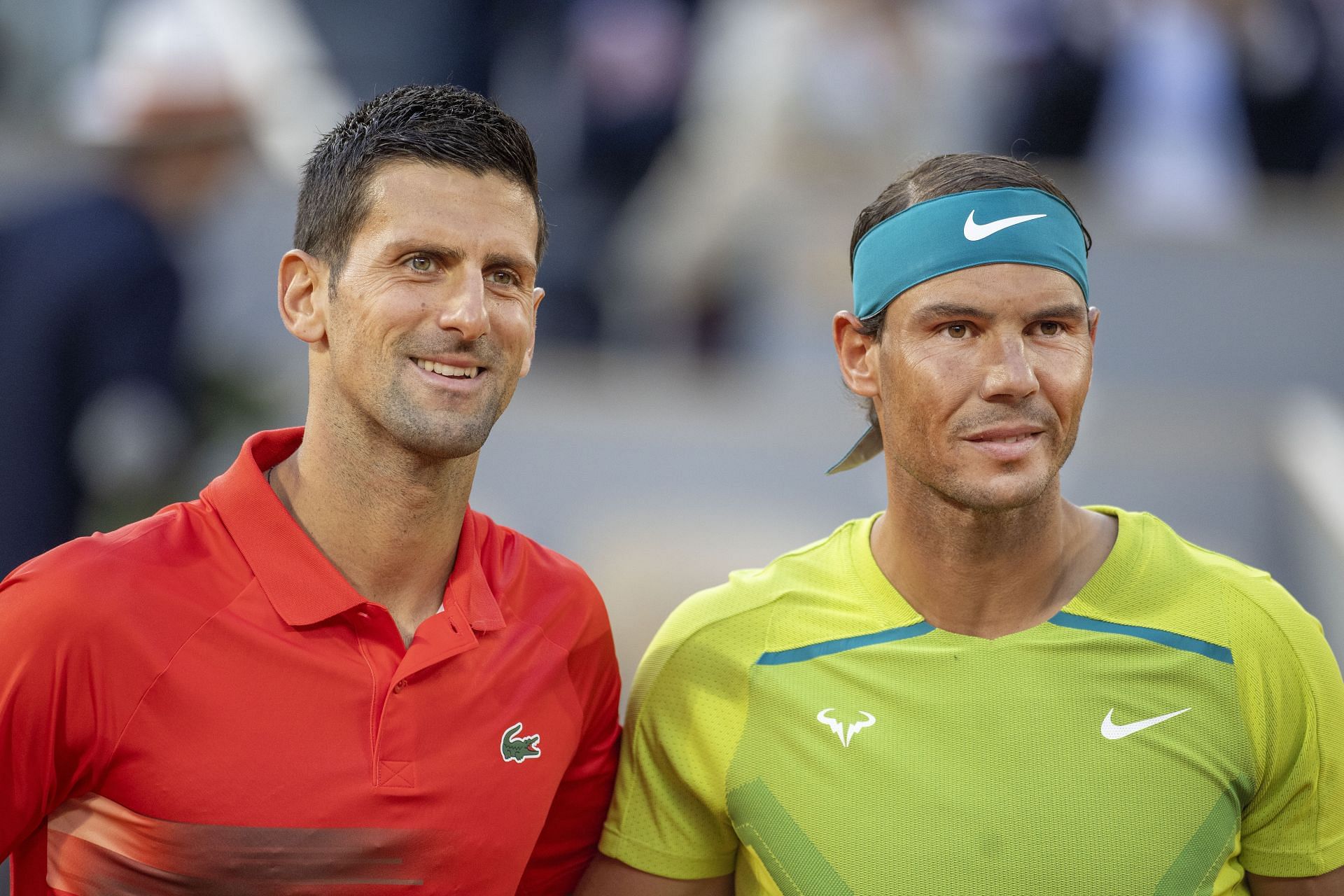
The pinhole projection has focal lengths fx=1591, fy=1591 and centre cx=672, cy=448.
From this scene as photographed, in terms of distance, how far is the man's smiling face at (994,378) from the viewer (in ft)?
10.6

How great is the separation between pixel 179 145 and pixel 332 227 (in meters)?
3.59

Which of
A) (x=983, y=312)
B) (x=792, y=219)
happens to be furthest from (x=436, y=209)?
(x=792, y=219)

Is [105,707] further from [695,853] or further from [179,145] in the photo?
[179,145]

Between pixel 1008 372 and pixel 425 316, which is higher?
pixel 425 316

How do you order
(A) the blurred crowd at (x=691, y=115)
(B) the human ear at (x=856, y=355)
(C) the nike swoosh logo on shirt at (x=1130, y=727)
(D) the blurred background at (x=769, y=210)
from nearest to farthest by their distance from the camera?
1. (C) the nike swoosh logo on shirt at (x=1130, y=727)
2. (B) the human ear at (x=856, y=355)
3. (A) the blurred crowd at (x=691, y=115)
4. (D) the blurred background at (x=769, y=210)

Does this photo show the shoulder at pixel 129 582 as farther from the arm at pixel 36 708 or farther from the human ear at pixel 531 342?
the human ear at pixel 531 342

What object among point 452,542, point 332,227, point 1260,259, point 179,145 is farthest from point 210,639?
point 1260,259

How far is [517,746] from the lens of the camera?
3.23 metres

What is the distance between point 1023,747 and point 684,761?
71 centimetres

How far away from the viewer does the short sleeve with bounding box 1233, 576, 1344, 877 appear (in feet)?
10.3

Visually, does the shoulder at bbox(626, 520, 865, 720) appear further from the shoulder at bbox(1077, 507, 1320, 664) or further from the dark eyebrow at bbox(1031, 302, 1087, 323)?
the dark eyebrow at bbox(1031, 302, 1087, 323)

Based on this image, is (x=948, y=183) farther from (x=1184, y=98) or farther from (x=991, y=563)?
(x=1184, y=98)

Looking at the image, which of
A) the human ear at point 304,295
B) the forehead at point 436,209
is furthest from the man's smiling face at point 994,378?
the human ear at point 304,295

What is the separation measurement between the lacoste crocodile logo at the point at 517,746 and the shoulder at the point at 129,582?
604mm
